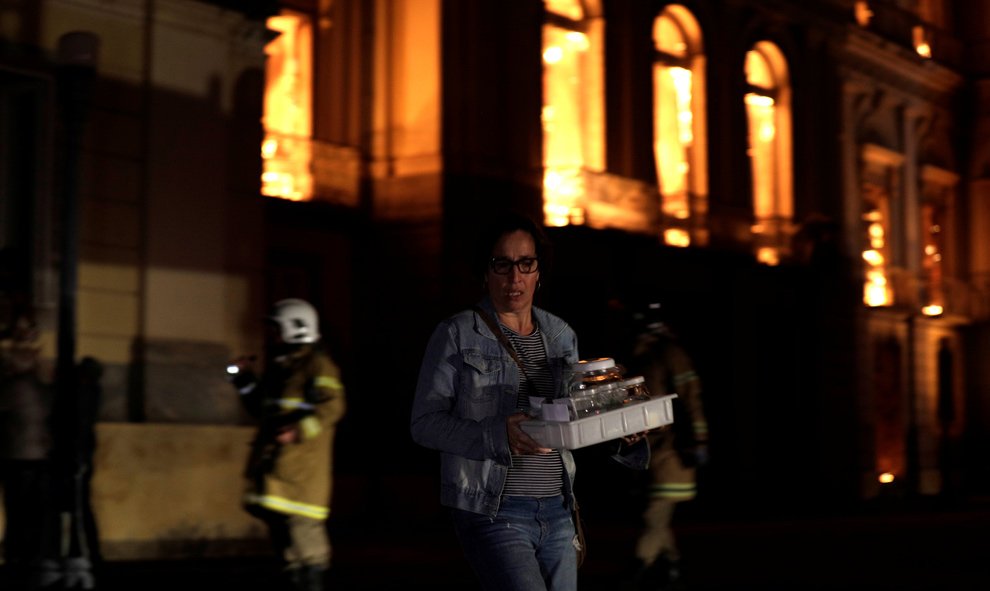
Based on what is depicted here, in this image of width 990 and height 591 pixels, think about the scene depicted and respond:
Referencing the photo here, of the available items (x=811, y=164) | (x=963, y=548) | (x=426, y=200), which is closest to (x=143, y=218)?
(x=426, y=200)

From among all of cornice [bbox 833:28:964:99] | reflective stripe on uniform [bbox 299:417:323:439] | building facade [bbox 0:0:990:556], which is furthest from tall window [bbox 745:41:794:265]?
reflective stripe on uniform [bbox 299:417:323:439]

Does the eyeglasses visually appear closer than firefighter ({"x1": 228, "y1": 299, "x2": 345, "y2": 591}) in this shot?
Yes

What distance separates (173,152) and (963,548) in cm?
997

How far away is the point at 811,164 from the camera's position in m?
31.2

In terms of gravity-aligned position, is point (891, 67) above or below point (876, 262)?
above

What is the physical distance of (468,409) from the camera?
16.4ft

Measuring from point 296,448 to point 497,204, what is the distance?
12619 millimetres

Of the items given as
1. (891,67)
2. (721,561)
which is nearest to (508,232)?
(721,561)

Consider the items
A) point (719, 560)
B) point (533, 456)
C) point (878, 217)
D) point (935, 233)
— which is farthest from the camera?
point (935, 233)

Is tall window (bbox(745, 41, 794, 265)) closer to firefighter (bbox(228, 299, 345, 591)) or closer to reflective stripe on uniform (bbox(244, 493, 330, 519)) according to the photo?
firefighter (bbox(228, 299, 345, 591))

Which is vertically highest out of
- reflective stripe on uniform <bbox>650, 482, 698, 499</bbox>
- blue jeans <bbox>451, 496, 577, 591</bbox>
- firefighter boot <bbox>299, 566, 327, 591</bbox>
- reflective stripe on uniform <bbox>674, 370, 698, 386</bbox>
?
reflective stripe on uniform <bbox>674, 370, 698, 386</bbox>

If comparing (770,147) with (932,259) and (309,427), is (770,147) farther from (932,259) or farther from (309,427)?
(309,427)

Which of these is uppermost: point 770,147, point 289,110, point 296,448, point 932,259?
point 770,147

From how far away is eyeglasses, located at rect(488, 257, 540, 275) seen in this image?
5102mm
